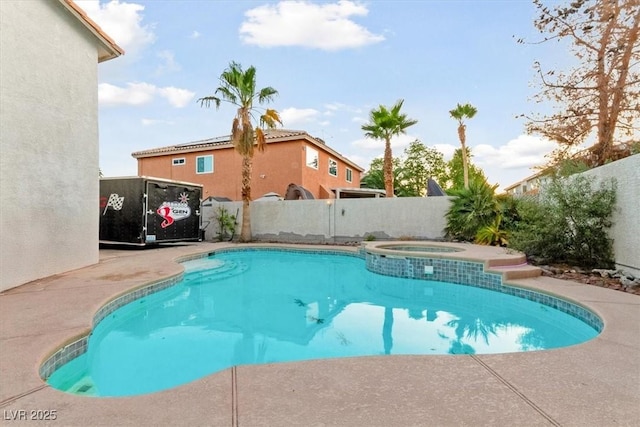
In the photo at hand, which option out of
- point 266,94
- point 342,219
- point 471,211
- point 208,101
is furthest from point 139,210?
point 471,211

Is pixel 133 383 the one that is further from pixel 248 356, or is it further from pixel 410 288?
pixel 410 288

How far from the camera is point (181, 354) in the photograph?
14.4ft

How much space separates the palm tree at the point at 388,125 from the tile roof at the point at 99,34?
→ 14.4m

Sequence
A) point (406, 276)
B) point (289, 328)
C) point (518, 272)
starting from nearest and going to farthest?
point (289, 328)
point (518, 272)
point (406, 276)

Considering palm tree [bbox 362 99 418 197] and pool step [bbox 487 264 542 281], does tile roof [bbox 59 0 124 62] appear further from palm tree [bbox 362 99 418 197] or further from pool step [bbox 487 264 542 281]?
palm tree [bbox 362 99 418 197]

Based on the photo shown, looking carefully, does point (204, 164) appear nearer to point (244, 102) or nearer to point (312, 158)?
point (312, 158)

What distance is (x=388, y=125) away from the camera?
20.5 m

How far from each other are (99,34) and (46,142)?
3321 mm

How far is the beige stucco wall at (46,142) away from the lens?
5.93m

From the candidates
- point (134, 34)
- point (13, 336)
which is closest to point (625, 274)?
point (13, 336)

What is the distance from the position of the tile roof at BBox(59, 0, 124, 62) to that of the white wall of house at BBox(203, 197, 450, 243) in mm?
8808

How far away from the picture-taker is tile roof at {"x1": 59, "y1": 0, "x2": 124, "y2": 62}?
7453 millimetres

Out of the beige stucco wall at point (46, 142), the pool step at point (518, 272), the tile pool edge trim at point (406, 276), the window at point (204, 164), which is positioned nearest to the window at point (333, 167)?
the window at point (204, 164)

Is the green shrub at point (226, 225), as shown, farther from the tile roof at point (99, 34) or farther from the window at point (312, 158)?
the tile roof at point (99, 34)
